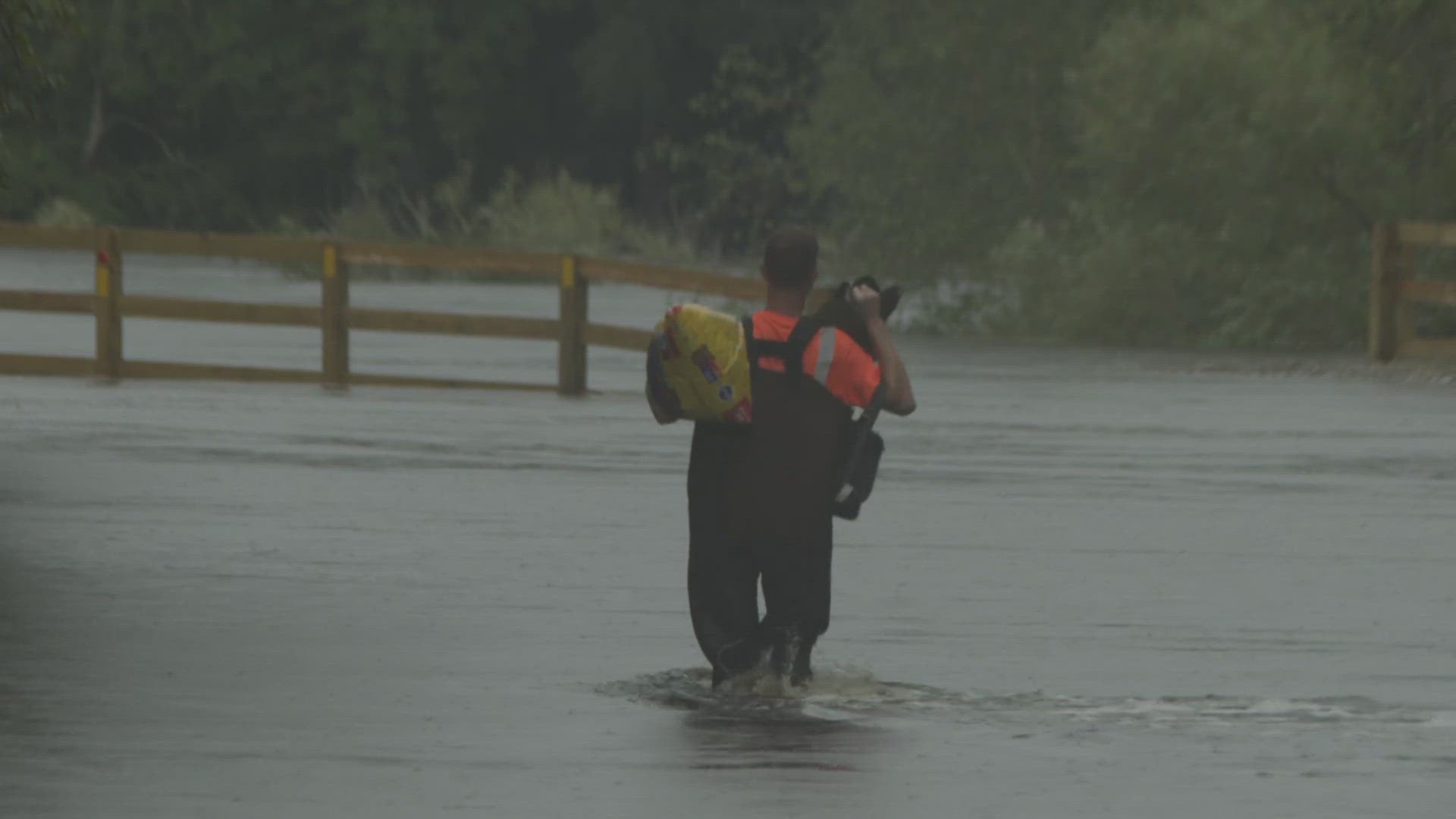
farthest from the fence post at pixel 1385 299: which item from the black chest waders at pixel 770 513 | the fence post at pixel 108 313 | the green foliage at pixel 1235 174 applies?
the black chest waders at pixel 770 513

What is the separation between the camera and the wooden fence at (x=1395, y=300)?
31359 millimetres

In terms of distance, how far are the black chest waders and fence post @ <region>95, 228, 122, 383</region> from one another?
18.2m

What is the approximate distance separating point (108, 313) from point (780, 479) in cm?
1843

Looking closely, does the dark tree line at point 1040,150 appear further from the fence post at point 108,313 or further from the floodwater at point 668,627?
the fence post at point 108,313

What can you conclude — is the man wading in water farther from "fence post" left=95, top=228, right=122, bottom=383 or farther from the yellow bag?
"fence post" left=95, top=228, right=122, bottom=383

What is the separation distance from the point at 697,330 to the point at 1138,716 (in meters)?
1.64

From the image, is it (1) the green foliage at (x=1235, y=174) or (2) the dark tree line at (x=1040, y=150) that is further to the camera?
(2) the dark tree line at (x=1040, y=150)

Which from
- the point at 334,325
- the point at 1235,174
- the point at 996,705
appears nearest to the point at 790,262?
the point at 996,705

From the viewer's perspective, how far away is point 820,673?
37.3ft

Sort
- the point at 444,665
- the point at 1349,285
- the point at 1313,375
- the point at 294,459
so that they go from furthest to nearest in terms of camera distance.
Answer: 1. the point at 1349,285
2. the point at 1313,375
3. the point at 294,459
4. the point at 444,665

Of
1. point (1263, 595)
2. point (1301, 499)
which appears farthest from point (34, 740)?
point (1301, 499)

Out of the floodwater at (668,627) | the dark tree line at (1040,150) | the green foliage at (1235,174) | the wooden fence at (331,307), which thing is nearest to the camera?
the floodwater at (668,627)

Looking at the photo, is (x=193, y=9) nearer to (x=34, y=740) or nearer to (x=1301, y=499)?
(x=1301, y=499)

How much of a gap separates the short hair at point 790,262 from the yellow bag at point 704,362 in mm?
180
